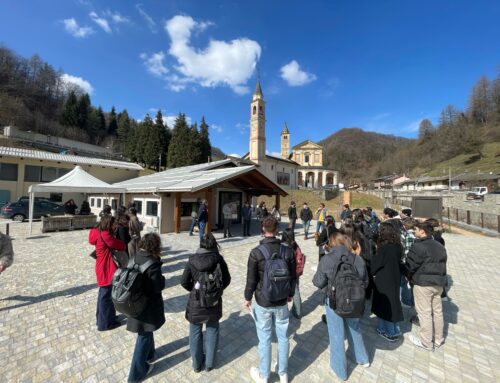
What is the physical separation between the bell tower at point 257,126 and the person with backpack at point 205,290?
40.1 m

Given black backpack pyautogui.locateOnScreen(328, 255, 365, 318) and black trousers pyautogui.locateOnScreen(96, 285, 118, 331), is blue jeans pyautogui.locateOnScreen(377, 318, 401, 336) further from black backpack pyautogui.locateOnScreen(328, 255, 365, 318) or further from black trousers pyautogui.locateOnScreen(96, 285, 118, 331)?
black trousers pyautogui.locateOnScreen(96, 285, 118, 331)

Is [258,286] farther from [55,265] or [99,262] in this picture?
[55,265]

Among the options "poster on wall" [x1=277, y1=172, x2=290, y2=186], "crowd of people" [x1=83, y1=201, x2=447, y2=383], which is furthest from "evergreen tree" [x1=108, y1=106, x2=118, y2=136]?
"crowd of people" [x1=83, y1=201, x2=447, y2=383]

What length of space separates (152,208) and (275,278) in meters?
11.5

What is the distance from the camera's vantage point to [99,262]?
3420 mm

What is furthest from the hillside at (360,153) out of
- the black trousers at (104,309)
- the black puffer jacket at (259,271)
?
the black trousers at (104,309)

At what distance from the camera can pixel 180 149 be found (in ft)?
127

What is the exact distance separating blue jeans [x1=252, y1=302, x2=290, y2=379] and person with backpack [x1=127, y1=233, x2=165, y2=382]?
1173mm

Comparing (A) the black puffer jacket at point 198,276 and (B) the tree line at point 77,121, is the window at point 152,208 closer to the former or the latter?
(A) the black puffer jacket at point 198,276

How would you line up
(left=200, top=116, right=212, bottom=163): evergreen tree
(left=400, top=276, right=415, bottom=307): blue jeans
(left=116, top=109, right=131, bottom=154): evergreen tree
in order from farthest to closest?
(left=116, top=109, right=131, bottom=154): evergreen tree, (left=200, top=116, right=212, bottom=163): evergreen tree, (left=400, top=276, right=415, bottom=307): blue jeans

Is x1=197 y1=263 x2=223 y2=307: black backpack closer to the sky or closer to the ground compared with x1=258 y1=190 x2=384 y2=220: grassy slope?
closer to the ground

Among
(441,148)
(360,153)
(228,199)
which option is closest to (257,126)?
(228,199)

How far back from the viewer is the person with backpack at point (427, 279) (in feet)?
9.97

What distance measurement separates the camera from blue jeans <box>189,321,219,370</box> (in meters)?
2.59
